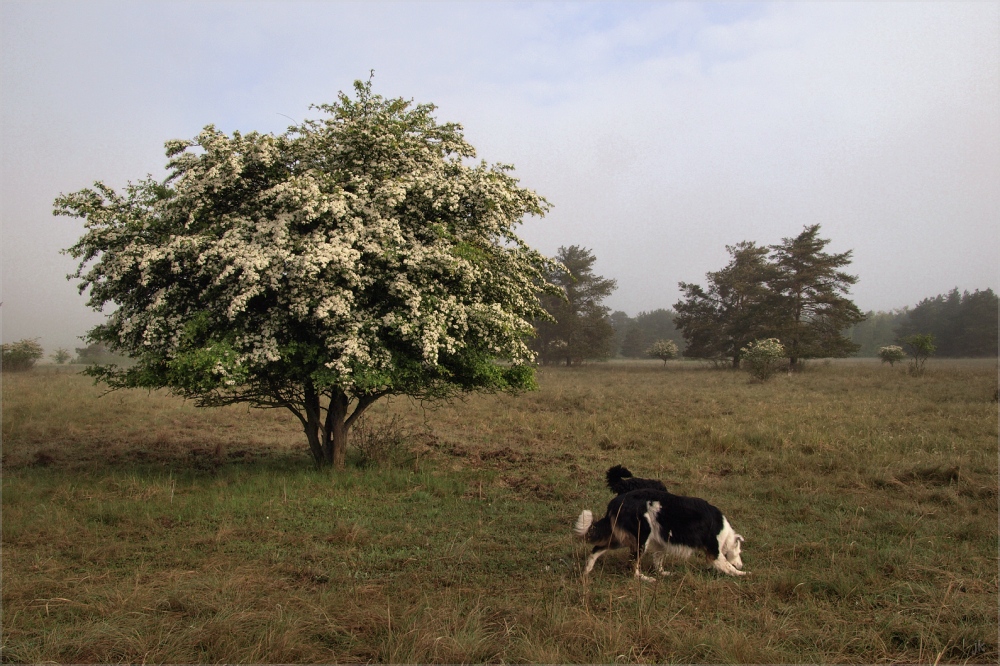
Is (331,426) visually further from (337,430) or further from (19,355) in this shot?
(19,355)

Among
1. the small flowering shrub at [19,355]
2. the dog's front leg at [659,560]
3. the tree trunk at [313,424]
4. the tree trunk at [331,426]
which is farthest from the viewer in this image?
the small flowering shrub at [19,355]

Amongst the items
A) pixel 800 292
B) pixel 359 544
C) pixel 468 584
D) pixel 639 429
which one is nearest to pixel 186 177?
pixel 359 544

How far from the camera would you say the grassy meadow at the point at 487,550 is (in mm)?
4715

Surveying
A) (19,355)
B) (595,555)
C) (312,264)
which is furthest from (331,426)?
(19,355)

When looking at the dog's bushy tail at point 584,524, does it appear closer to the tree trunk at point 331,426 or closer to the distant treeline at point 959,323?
the tree trunk at point 331,426

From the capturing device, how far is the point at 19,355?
42344mm

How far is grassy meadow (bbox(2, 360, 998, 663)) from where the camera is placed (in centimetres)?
471

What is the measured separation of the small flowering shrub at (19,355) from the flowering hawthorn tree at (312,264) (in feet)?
140

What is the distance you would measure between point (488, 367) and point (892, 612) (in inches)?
299

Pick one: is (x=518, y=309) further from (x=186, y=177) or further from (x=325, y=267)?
(x=186, y=177)

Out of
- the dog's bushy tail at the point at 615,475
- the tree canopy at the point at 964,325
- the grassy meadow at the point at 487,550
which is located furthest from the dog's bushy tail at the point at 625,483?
the tree canopy at the point at 964,325

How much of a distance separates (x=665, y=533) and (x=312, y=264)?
703 cm

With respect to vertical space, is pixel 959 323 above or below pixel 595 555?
above

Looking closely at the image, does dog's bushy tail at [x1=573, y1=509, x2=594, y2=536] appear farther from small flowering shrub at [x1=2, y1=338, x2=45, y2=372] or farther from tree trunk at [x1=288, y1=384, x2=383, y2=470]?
small flowering shrub at [x1=2, y1=338, x2=45, y2=372]
